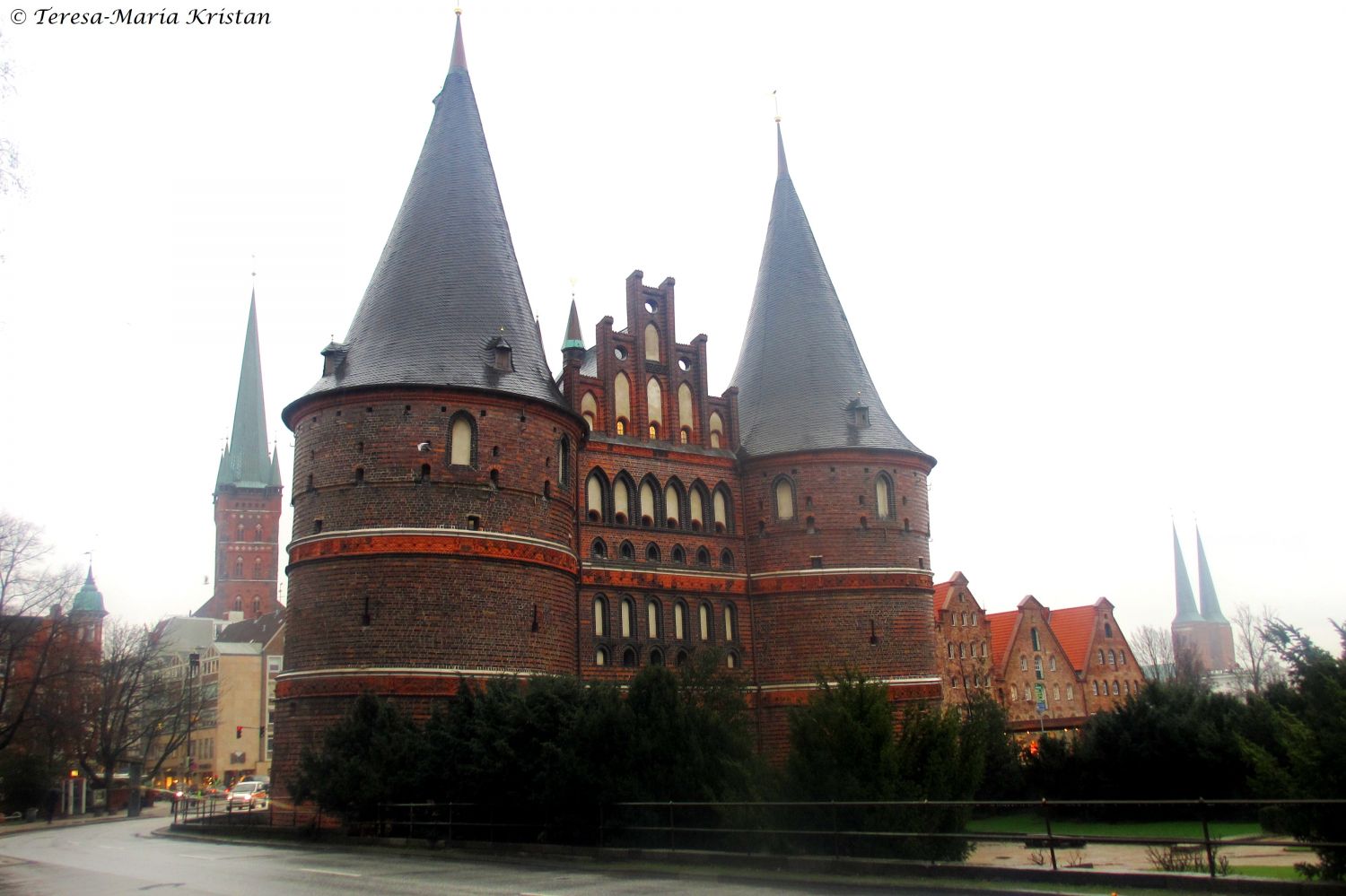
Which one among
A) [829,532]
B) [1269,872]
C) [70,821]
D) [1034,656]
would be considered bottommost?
[70,821]

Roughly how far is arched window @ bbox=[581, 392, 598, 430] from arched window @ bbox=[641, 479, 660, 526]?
85.6 inches

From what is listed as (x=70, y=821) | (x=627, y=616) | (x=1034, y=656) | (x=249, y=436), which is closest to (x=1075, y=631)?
(x=1034, y=656)

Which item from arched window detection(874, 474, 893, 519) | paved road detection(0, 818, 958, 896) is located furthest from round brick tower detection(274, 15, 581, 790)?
arched window detection(874, 474, 893, 519)

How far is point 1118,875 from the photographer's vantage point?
1275cm

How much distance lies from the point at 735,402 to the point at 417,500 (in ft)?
37.6

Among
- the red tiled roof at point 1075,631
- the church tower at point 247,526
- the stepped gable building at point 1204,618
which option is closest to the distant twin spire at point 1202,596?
the stepped gable building at point 1204,618

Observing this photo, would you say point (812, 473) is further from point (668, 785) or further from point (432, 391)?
point (668, 785)

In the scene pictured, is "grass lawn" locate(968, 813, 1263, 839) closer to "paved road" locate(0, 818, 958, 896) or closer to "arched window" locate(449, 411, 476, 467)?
"paved road" locate(0, 818, 958, 896)

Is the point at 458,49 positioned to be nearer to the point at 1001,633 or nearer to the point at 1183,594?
the point at 1001,633

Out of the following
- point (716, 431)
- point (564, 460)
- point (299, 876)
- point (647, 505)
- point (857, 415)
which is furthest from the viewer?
point (716, 431)

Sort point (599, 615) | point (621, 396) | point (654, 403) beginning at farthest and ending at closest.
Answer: point (654, 403), point (621, 396), point (599, 615)

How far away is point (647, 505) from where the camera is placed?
32844mm

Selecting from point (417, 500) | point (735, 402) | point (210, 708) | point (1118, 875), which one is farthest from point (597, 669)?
point (210, 708)

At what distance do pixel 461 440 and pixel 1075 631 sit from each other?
160 ft
